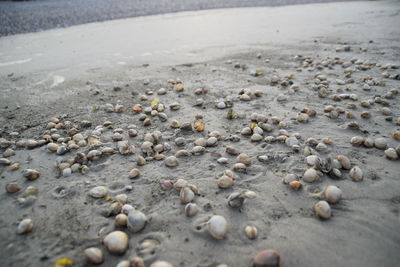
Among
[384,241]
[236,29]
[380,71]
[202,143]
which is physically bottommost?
[384,241]

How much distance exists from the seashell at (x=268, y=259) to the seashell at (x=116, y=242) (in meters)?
0.68

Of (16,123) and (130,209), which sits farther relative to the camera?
(16,123)

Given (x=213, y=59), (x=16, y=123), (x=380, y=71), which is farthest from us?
(x=213, y=59)

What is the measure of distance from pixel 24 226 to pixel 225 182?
48.6 inches

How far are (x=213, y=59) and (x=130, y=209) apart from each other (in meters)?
3.56

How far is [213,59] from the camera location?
4.55 m

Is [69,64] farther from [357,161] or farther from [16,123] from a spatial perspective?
[357,161]

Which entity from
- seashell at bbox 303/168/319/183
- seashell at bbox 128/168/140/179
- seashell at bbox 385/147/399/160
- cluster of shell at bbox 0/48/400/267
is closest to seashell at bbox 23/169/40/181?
cluster of shell at bbox 0/48/400/267

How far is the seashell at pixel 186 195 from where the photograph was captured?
1.60m

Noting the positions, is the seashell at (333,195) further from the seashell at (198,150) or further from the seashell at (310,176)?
the seashell at (198,150)

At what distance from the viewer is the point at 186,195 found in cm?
161

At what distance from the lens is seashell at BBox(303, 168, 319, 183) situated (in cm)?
170

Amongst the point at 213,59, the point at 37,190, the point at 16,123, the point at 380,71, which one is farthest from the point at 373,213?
the point at 213,59

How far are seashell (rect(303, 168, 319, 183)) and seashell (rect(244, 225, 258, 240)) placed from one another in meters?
0.57
